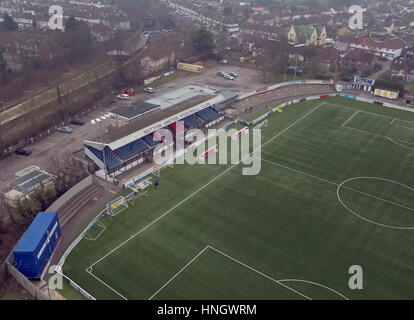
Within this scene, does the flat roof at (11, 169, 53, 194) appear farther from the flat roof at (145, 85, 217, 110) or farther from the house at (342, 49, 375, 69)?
the house at (342, 49, 375, 69)

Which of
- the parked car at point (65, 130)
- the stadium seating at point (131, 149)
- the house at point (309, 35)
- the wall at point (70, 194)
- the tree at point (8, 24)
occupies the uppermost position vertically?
A: the tree at point (8, 24)

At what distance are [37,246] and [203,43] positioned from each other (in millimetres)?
94574

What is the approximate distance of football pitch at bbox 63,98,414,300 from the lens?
126ft

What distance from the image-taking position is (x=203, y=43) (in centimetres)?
11838

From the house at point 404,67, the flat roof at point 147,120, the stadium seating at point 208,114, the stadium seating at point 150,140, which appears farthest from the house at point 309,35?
the stadium seating at point 150,140

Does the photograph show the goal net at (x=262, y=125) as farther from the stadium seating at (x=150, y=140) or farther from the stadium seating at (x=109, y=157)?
the stadium seating at (x=109, y=157)

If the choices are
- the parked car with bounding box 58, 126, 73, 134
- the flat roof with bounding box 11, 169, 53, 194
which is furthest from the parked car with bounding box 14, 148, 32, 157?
the parked car with bounding box 58, 126, 73, 134

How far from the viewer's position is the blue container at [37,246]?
36906 millimetres

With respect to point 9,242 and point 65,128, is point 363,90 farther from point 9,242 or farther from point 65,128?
point 9,242

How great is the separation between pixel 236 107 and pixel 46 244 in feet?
177

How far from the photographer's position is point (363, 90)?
9462 centimetres

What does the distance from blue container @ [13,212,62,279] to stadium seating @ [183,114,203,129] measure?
33.8 m

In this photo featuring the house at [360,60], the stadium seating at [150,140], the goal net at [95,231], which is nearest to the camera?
the goal net at [95,231]

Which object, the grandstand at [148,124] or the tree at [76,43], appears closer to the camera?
the grandstand at [148,124]
